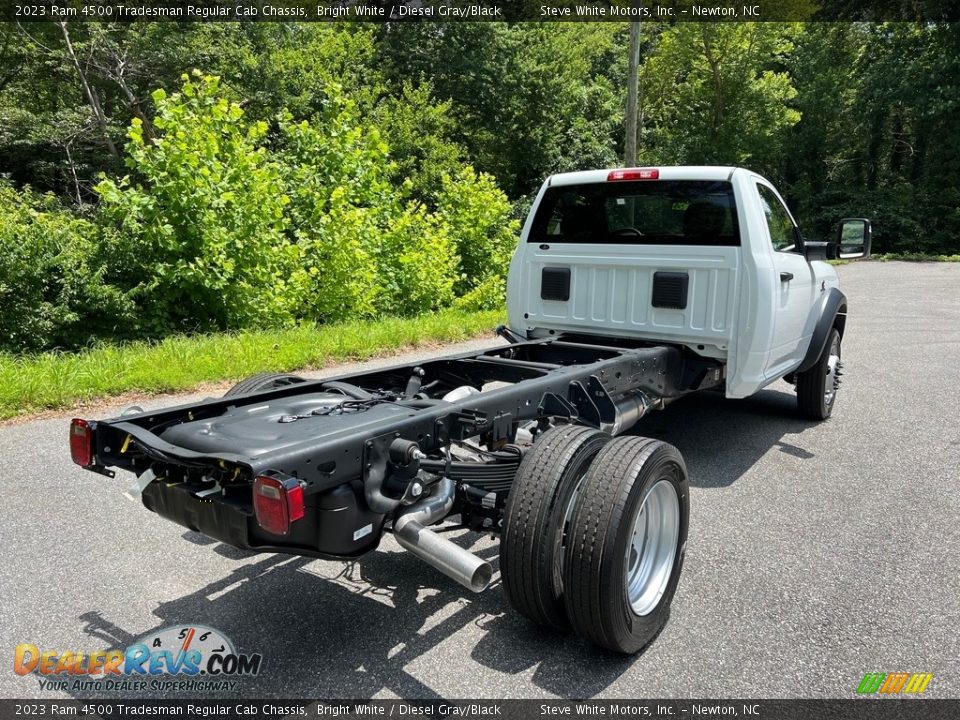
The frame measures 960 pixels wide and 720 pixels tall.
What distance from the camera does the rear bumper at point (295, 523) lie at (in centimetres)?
279

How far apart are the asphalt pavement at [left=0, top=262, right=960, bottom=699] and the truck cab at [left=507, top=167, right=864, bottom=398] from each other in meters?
1.01

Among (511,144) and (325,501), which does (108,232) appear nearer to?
(325,501)

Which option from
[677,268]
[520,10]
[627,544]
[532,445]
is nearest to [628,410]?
[677,268]

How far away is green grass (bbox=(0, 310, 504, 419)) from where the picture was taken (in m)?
6.71

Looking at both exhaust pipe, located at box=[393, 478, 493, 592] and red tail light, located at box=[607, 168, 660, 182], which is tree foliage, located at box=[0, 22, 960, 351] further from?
exhaust pipe, located at box=[393, 478, 493, 592]

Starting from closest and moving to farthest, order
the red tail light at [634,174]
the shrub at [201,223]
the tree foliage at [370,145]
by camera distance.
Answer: the red tail light at [634,174] → the shrub at [201,223] → the tree foliage at [370,145]

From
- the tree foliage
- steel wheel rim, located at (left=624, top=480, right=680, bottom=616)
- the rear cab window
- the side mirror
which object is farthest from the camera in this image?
the tree foliage

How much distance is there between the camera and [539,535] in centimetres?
290

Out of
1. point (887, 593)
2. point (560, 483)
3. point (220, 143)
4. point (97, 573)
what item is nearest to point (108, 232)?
point (220, 143)

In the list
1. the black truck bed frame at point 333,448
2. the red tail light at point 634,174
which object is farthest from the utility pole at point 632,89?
the black truck bed frame at point 333,448

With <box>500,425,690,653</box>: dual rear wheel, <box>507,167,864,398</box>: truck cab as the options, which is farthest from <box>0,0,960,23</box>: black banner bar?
<box>500,425,690,653</box>: dual rear wheel

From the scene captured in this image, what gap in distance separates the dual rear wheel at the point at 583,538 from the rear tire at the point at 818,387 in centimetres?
389

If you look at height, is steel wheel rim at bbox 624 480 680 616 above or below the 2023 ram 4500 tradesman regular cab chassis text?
below

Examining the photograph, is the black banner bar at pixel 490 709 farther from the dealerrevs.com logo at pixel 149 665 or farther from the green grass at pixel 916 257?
the green grass at pixel 916 257
